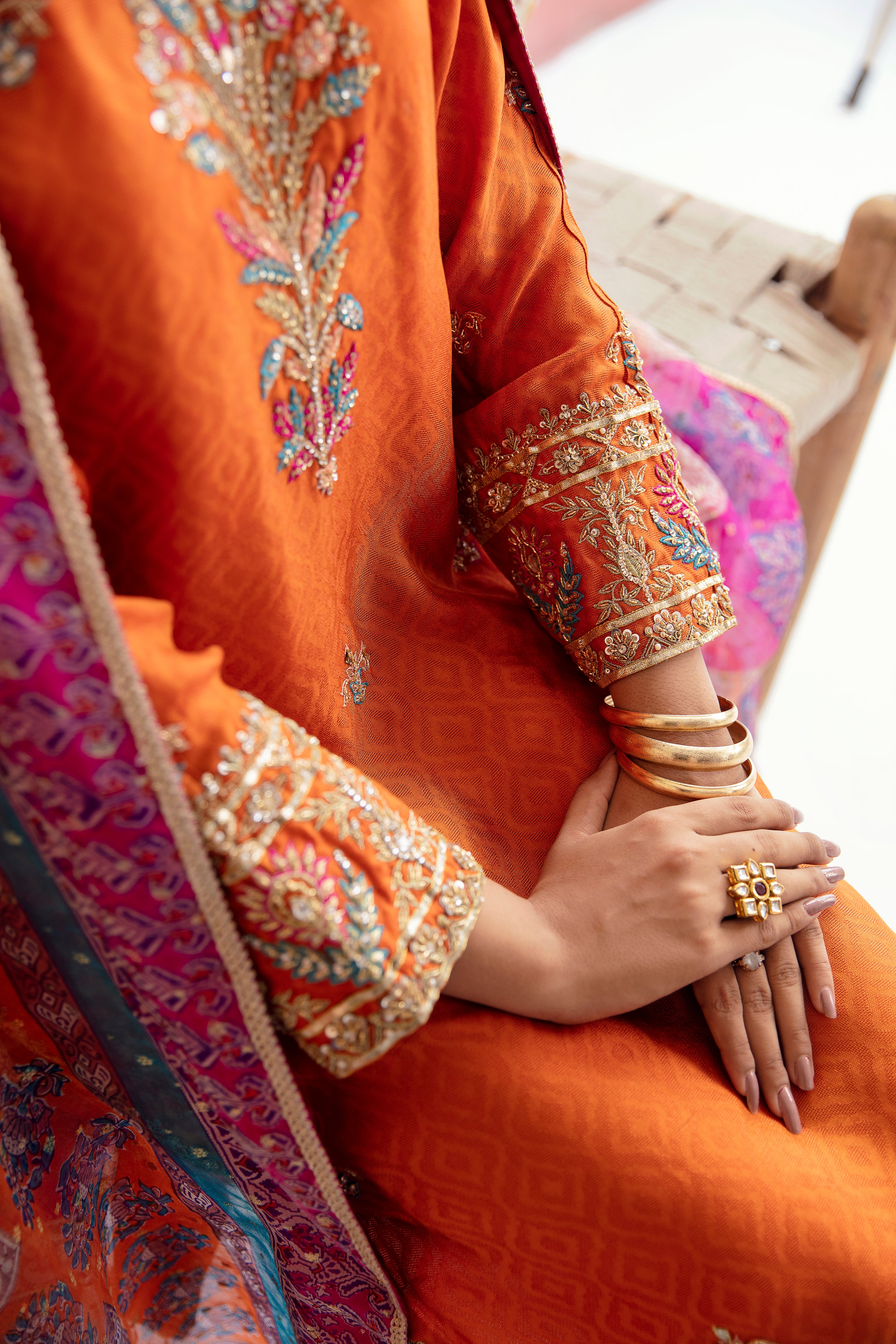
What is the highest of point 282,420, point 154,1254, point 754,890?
point 282,420

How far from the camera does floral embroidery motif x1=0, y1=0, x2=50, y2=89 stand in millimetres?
373

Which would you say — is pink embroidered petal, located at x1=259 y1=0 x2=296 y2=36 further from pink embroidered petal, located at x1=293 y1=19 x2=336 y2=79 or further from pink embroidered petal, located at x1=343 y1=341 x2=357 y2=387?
pink embroidered petal, located at x1=343 y1=341 x2=357 y2=387

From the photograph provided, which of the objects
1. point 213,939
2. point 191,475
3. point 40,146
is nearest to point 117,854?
point 213,939

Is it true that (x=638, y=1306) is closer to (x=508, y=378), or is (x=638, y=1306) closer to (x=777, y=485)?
(x=508, y=378)

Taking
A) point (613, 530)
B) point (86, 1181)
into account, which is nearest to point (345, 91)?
point (613, 530)

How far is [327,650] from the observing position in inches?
25.1

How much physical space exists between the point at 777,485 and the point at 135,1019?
1.09 metres

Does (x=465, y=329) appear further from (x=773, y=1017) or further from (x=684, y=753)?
(x=773, y=1017)

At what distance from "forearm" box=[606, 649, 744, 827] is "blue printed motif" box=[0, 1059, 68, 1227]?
439mm

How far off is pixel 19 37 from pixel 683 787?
1.89 feet

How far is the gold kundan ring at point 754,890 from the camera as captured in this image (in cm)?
65

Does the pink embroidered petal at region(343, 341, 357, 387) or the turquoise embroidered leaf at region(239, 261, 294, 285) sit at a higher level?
the turquoise embroidered leaf at region(239, 261, 294, 285)

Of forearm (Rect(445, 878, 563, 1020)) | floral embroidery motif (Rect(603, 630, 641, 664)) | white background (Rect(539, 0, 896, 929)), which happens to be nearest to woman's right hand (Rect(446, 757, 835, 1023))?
forearm (Rect(445, 878, 563, 1020))

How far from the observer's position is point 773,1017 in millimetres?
647
